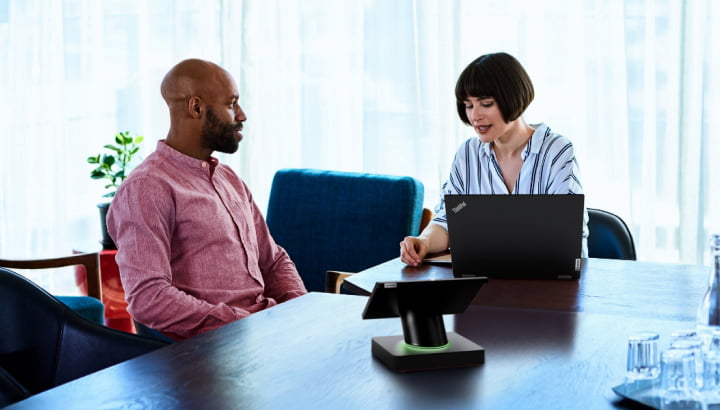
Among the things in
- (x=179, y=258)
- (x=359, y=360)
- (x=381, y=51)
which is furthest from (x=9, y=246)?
(x=359, y=360)

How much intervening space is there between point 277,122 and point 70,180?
1.56m

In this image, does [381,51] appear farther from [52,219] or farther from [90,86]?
[52,219]

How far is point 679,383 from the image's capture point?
124 cm

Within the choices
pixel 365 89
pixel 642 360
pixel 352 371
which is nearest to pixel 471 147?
pixel 365 89

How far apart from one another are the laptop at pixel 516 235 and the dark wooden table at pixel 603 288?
1.6 inches

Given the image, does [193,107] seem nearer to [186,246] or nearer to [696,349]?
[186,246]

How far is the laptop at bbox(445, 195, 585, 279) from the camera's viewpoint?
215 cm

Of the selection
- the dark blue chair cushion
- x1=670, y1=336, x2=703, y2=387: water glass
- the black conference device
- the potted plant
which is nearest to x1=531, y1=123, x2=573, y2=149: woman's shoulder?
the black conference device

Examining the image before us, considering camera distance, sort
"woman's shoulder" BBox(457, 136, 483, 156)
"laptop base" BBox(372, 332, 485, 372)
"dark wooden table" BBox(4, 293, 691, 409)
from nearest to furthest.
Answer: "dark wooden table" BBox(4, 293, 691, 409), "laptop base" BBox(372, 332, 485, 372), "woman's shoulder" BBox(457, 136, 483, 156)

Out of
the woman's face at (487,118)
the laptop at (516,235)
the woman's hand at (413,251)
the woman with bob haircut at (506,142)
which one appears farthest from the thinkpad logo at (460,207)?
the woman's face at (487,118)

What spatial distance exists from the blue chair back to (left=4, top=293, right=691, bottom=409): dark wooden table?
155cm

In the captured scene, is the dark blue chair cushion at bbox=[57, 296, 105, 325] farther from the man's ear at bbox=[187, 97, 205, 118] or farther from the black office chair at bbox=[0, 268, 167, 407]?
the black office chair at bbox=[0, 268, 167, 407]

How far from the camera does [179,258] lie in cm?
250

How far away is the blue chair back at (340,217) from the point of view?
3410mm
